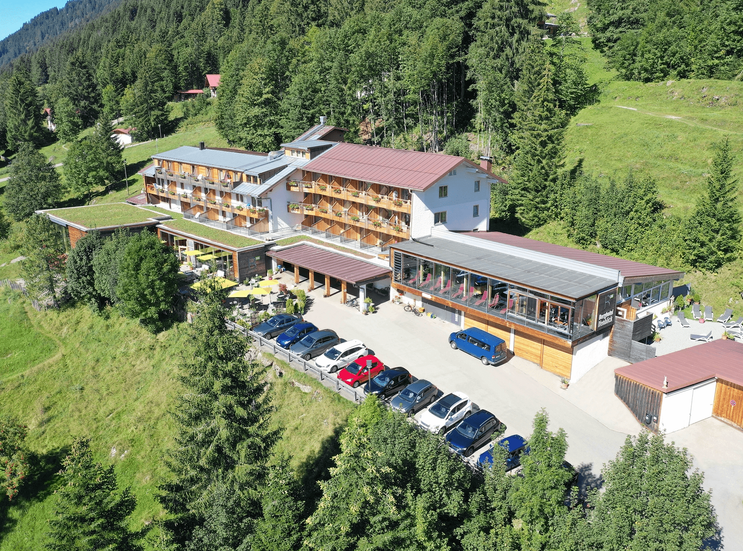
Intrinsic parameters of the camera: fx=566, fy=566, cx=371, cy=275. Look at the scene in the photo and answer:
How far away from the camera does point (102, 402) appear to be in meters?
40.4

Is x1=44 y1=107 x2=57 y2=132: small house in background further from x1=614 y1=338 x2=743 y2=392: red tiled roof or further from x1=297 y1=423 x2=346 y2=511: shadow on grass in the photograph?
x1=614 y1=338 x2=743 y2=392: red tiled roof

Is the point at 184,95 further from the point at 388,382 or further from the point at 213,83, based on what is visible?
the point at 388,382

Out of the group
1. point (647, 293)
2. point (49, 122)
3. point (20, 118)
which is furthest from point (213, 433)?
point (49, 122)

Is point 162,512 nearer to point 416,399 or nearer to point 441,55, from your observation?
point 416,399

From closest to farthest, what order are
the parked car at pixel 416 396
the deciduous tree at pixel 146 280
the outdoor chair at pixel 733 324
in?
the parked car at pixel 416 396 → the outdoor chair at pixel 733 324 → the deciduous tree at pixel 146 280

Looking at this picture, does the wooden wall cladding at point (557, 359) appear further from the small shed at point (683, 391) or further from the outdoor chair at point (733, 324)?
the outdoor chair at point (733, 324)

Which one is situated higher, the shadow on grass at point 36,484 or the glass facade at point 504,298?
the glass facade at point 504,298

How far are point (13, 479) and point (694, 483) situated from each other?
119 feet

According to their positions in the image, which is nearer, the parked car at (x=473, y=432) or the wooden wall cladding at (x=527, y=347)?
the parked car at (x=473, y=432)

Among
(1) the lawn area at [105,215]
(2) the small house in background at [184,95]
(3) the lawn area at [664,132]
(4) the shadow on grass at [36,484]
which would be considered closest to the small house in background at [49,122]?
(2) the small house in background at [184,95]

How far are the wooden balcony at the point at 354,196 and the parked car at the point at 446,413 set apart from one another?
58.9ft

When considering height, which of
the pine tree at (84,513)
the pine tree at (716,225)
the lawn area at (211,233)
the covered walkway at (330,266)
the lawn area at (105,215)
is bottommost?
the pine tree at (84,513)

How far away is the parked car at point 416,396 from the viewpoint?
28.8 meters

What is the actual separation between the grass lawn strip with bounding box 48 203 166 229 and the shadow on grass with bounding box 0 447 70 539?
23.2m
